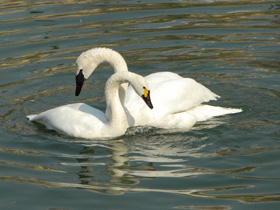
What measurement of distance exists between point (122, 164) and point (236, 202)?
5.96 feet

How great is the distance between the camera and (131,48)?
13.6 metres

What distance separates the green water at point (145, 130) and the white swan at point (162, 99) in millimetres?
192

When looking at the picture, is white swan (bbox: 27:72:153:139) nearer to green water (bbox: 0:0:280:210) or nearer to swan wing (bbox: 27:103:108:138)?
swan wing (bbox: 27:103:108:138)

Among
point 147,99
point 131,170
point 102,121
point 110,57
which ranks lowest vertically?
point 131,170

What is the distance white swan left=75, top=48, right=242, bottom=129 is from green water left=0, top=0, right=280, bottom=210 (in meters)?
0.19

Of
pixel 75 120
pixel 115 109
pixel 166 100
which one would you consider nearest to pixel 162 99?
pixel 166 100

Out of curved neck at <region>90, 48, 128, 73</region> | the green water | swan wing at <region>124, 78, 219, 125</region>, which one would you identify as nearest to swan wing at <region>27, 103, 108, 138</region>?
Answer: the green water

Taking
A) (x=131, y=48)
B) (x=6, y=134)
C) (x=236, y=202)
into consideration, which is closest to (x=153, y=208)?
(x=236, y=202)

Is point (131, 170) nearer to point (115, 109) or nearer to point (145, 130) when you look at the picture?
point (115, 109)

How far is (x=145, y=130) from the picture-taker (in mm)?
9570

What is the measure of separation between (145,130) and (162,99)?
0.56 metres

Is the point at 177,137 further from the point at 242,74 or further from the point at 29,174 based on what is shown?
the point at 242,74

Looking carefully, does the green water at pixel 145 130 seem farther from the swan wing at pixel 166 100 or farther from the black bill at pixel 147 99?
the black bill at pixel 147 99

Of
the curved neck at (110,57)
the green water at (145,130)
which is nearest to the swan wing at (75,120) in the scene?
the green water at (145,130)
